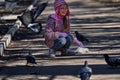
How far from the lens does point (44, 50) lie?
1256 centimetres

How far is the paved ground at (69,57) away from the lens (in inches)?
385

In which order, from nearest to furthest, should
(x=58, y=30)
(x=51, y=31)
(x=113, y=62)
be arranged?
1. (x=113, y=62)
2. (x=51, y=31)
3. (x=58, y=30)

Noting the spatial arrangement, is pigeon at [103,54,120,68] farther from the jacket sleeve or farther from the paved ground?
the jacket sleeve

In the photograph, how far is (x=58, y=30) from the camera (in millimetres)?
11711

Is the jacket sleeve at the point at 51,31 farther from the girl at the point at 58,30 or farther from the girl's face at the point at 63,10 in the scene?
the girl's face at the point at 63,10

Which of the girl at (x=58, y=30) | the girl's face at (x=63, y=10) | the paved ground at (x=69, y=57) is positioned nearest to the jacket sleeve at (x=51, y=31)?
the girl at (x=58, y=30)

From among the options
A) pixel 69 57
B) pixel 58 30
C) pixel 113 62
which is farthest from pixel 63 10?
pixel 113 62

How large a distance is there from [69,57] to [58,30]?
24.2 inches

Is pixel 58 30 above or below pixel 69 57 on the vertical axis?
above

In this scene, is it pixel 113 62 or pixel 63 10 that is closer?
pixel 113 62

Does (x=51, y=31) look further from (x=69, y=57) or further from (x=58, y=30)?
(x=69, y=57)

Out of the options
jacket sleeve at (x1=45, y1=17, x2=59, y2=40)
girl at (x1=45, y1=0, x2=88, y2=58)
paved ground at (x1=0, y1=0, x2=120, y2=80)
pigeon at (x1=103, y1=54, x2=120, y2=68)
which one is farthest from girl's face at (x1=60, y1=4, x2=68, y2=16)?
pigeon at (x1=103, y1=54, x2=120, y2=68)

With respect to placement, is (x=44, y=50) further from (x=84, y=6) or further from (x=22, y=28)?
(x=84, y=6)

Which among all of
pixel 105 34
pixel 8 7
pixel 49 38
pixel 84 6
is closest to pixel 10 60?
pixel 49 38
